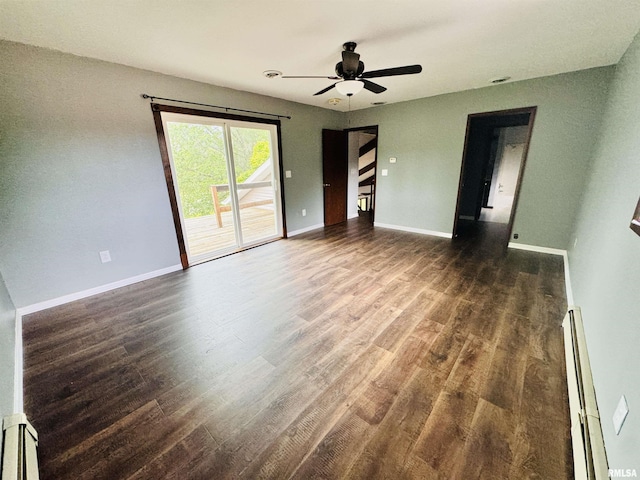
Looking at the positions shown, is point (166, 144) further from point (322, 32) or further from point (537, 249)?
point (537, 249)

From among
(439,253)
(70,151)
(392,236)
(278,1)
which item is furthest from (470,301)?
(70,151)

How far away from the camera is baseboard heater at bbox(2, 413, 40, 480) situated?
3.29 feet

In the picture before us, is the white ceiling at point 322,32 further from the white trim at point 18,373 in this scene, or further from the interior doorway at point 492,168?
the white trim at point 18,373

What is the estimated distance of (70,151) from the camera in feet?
8.23

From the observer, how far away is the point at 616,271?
1.41 m

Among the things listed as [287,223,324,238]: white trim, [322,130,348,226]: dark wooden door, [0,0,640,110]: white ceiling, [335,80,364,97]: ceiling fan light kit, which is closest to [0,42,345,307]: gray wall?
[0,0,640,110]: white ceiling

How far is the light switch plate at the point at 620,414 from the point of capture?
3.15ft

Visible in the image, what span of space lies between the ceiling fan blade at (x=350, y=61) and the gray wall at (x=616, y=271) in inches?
79.4

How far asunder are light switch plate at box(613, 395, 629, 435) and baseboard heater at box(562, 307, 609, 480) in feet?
0.48

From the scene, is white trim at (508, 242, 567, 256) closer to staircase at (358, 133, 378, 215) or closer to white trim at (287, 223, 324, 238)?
white trim at (287, 223, 324, 238)

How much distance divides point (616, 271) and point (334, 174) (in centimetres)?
467

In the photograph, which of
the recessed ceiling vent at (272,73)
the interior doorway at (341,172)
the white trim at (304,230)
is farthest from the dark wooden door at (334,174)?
the recessed ceiling vent at (272,73)

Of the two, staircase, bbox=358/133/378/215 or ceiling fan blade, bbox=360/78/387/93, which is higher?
ceiling fan blade, bbox=360/78/387/93

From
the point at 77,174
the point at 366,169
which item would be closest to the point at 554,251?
the point at 366,169
